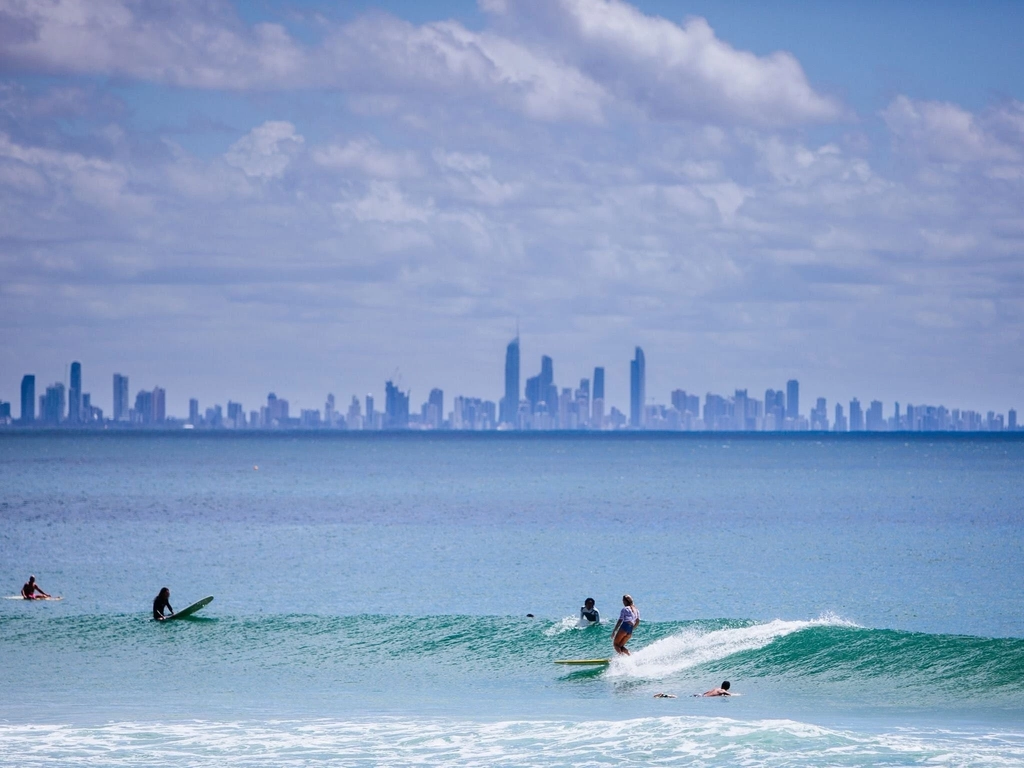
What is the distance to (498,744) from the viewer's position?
27781 mm

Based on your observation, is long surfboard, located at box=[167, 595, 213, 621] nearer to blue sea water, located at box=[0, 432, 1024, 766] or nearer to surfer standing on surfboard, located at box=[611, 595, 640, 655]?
blue sea water, located at box=[0, 432, 1024, 766]

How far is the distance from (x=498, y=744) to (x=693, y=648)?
41.0 feet

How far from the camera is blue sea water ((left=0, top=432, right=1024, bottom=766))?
27953 millimetres

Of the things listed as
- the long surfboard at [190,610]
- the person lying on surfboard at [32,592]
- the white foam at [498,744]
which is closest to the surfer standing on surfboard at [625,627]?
the white foam at [498,744]

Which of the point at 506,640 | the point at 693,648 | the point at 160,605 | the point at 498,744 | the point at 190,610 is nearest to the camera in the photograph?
the point at 498,744

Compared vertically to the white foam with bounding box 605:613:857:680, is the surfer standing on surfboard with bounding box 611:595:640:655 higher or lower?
higher

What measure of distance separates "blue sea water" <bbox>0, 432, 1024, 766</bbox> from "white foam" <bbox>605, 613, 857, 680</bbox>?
0.41ft

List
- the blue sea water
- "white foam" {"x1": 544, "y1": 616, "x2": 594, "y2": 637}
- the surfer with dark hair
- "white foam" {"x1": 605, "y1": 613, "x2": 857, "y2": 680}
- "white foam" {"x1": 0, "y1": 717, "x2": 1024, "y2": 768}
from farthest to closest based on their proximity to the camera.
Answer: "white foam" {"x1": 544, "y1": 616, "x2": 594, "y2": 637}
"white foam" {"x1": 605, "y1": 613, "x2": 857, "y2": 680}
the surfer with dark hair
the blue sea water
"white foam" {"x1": 0, "y1": 717, "x2": 1024, "y2": 768}

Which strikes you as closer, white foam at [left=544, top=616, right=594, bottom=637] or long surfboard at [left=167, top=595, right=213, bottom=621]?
white foam at [left=544, top=616, right=594, bottom=637]

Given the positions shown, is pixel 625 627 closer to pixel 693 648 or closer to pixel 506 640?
pixel 693 648

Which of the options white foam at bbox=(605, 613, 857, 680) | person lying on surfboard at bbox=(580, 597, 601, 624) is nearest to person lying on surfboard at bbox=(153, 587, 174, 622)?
person lying on surfboard at bbox=(580, 597, 601, 624)

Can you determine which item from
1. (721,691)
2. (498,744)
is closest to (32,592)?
(498,744)

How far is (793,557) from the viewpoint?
7000 cm

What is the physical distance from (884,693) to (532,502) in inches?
3268
